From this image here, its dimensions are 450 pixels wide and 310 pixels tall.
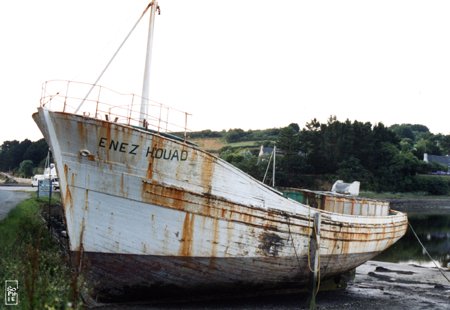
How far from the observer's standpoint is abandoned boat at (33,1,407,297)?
1187cm

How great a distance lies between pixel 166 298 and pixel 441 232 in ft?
119

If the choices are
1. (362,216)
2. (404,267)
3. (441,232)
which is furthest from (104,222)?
(441,232)

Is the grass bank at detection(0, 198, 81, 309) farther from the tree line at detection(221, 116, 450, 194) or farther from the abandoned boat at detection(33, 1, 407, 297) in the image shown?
the tree line at detection(221, 116, 450, 194)

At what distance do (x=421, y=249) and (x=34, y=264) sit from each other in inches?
1187

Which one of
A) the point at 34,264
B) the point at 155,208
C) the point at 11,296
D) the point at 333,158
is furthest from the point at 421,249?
the point at 333,158

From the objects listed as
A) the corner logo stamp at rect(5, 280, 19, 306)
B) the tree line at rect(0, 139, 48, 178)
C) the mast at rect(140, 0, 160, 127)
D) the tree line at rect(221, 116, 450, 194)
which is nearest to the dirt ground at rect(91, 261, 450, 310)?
the corner logo stamp at rect(5, 280, 19, 306)

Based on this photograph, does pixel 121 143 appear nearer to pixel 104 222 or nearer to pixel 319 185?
pixel 104 222

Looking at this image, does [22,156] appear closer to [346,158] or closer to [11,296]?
[346,158]

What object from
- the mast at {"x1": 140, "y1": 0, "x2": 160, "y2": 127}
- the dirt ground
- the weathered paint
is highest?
the mast at {"x1": 140, "y1": 0, "x2": 160, "y2": 127}

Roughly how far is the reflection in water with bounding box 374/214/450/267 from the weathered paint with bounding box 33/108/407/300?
1650 centimetres

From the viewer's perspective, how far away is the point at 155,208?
12.0 meters

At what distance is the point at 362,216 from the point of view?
1695cm

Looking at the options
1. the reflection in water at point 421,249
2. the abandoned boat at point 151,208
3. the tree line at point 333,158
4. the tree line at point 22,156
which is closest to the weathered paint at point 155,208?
the abandoned boat at point 151,208

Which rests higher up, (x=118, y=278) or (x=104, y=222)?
(x=104, y=222)
